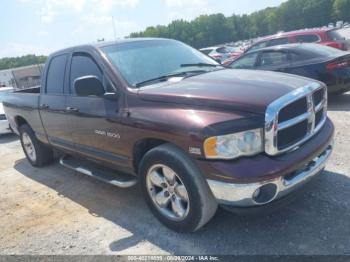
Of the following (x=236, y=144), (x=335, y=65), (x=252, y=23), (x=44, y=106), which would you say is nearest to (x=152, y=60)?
(x=236, y=144)

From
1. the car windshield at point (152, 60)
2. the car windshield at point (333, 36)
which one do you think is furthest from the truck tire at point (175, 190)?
the car windshield at point (333, 36)

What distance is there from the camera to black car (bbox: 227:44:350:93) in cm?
785

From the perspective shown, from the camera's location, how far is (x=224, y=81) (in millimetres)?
3783

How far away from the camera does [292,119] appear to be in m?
3.30

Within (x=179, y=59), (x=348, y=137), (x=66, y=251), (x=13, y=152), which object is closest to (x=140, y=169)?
(x=66, y=251)

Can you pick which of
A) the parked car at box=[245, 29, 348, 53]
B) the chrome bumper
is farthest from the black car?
the chrome bumper

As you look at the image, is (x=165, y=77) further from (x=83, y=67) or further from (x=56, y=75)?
(x=56, y=75)

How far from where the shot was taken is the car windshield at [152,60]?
4227 millimetres

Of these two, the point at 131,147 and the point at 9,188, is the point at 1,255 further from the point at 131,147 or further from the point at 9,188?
the point at 9,188

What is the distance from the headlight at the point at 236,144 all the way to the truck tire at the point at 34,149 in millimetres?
4101

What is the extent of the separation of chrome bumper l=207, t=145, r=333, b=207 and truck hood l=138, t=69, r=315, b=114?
0.60m

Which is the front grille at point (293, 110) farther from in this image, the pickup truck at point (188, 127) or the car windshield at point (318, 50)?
the car windshield at point (318, 50)

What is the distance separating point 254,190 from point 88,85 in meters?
2.10

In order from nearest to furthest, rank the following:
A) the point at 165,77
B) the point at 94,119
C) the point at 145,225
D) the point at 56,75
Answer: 1. the point at 145,225
2. the point at 165,77
3. the point at 94,119
4. the point at 56,75
